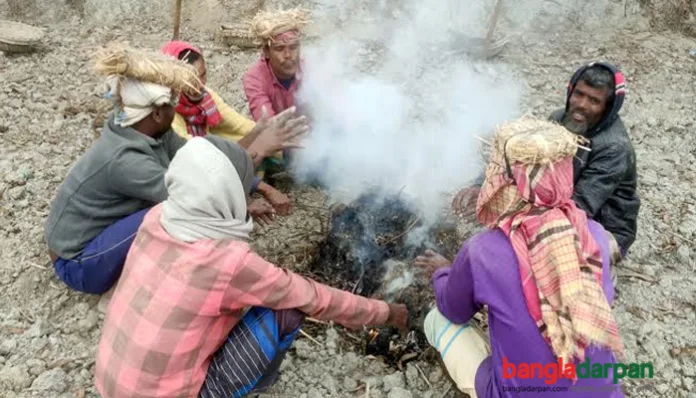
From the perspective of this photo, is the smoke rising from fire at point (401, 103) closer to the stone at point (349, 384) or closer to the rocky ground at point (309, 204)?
the rocky ground at point (309, 204)

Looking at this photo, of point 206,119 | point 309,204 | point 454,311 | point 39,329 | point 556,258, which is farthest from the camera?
point 309,204

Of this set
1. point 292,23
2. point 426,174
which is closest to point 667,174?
point 426,174

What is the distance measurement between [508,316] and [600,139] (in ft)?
4.79

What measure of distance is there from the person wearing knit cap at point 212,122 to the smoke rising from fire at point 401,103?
0.51m

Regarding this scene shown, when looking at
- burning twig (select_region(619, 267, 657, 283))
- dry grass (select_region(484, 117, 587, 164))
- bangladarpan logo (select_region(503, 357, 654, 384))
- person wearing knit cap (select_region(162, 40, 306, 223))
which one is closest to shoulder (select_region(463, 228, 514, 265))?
dry grass (select_region(484, 117, 587, 164))

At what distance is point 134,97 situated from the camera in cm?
264

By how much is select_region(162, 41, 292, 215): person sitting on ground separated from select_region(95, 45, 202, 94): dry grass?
56 cm

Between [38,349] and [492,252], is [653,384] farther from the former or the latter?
[38,349]

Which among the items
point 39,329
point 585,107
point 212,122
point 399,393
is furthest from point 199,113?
point 585,107

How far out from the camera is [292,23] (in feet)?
12.3

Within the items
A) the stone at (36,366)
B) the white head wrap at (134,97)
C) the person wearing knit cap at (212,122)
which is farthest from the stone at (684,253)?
the stone at (36,366)

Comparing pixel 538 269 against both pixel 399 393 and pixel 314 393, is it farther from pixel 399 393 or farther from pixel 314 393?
pixel 314 393

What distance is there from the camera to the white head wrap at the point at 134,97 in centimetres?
264

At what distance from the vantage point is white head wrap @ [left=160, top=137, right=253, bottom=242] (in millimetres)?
2023
